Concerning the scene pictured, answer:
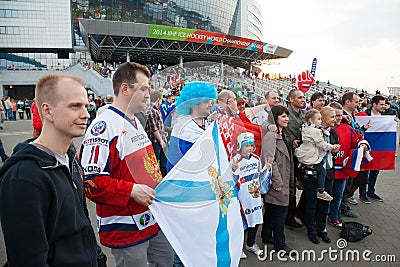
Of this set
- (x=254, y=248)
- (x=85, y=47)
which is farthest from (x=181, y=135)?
(x=85, y=47)

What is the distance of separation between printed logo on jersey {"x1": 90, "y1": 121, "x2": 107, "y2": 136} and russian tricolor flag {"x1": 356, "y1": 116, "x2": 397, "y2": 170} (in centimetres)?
522

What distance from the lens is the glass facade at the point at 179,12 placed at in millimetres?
45281

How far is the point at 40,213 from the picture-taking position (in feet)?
4.23

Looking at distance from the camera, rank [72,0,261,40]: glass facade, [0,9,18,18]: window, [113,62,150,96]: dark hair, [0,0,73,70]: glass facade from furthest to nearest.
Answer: [72,0,261,40]: glass facade, [0,0,73,70]: glass facade, [0,9,18,18]: window, [113,62,150,96]: dark hair

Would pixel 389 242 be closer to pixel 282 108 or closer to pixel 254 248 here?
pixel 254 248

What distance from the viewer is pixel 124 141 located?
6.73 feet

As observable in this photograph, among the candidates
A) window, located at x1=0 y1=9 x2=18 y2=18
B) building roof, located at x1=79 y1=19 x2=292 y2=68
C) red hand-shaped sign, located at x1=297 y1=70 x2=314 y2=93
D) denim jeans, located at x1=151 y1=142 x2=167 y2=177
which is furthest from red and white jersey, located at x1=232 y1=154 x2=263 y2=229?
window, located at x1=0 y1=9 x2=18 y2=18

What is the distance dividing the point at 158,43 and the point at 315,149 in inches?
1440

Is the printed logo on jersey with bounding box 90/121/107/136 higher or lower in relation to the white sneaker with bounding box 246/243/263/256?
higher

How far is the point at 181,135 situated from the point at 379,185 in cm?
677

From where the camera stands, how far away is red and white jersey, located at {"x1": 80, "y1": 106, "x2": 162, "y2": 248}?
1.99 metres

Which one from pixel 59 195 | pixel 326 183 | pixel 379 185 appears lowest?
pixel 379 185

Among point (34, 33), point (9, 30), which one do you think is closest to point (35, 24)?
point (34, 33)

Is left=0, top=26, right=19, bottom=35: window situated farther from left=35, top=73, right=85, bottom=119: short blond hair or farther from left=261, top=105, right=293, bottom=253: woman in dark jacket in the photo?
left=35, top=73, right=85, bottom=119: short blond hair
